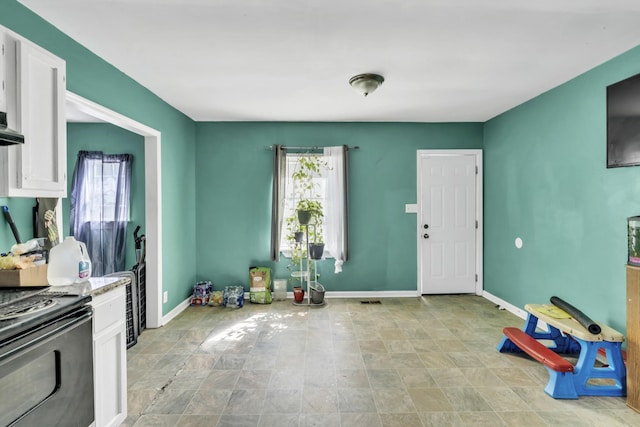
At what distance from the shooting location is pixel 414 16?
1.99m

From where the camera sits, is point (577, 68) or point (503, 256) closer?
point (577, 68)

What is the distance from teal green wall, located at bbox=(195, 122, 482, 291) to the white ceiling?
0.98 m

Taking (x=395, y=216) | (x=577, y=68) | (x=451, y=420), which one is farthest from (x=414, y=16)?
(x=395, y=216)

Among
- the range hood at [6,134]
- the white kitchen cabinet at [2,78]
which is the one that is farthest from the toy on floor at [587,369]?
the white kitchen cabinet at [2,78]

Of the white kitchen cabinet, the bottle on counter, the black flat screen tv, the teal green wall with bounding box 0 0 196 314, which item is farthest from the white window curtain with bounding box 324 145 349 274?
the white kitchen cabinet

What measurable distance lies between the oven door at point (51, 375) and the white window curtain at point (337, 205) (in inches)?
127

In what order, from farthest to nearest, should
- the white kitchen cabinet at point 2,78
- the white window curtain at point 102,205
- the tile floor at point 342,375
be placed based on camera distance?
1. the white window curtain at point 102,205
2. the tile floor at point 342,375
3. the white kitchen cabinet at point 2,78

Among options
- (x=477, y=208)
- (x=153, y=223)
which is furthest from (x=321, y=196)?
(x=477, y=208)

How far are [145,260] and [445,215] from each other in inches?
155

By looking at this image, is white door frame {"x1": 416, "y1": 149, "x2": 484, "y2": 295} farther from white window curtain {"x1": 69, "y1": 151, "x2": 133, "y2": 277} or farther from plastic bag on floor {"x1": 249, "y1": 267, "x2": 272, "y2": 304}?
white window curtain {"x1": 69, "y1": 151, "x2": 133, "y2": 277}

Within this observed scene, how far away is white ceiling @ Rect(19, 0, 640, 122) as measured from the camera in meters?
1.92

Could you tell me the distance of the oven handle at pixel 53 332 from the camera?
3.83 ft

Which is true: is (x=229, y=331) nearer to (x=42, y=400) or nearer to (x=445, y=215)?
(x=42, y=400)

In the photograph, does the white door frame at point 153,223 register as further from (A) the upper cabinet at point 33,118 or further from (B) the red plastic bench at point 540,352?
(B) the red plastic bench at point 540,352
